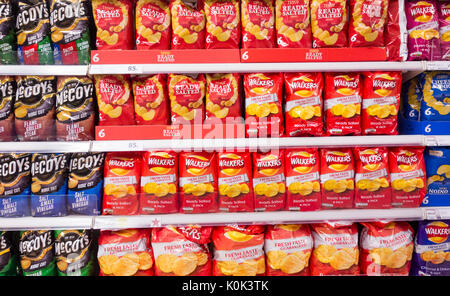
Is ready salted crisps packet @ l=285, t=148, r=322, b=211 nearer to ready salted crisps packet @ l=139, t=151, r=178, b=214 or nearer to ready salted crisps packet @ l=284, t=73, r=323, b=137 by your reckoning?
→ ready salted crisps packet @ l=284, t=73, r=323, b=137

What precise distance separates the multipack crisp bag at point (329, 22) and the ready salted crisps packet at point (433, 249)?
1211mm

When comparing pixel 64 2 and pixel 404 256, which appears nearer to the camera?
pixel 64 2

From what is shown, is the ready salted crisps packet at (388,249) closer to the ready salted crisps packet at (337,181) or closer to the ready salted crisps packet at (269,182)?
the ready salted crisps packet at (337,181)

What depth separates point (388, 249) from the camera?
163 cm

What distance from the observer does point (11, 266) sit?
1.61 metres

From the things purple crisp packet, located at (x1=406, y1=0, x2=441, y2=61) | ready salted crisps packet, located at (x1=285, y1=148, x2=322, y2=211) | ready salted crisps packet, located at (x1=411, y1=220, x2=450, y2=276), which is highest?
purple crisp packet, located at (x1=406, y1=0, x2=441, y2=61)

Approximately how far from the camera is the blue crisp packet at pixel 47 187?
5.14ft

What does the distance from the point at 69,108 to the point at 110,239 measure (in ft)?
2.58

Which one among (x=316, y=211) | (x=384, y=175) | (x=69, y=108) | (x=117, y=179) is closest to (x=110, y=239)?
A: (x=117, y=179)

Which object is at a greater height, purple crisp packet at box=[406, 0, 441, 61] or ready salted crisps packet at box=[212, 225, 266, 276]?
purple crisp packet at box=[406, 0, 441, 61]

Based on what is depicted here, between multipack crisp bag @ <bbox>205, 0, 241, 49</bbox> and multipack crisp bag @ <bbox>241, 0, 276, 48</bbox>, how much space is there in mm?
48

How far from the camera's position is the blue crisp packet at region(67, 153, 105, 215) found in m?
1.58

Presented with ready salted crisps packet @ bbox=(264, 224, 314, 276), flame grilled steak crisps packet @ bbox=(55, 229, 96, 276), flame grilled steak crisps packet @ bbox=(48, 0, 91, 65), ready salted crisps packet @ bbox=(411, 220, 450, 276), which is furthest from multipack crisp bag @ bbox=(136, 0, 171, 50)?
ready salted crisps packet @ bbox=(411, 220, 450, 276)

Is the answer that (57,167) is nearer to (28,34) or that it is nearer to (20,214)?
(20,214)
